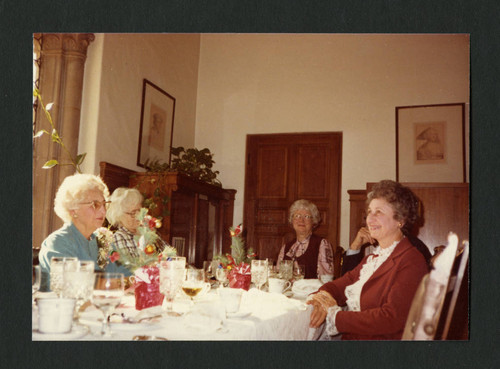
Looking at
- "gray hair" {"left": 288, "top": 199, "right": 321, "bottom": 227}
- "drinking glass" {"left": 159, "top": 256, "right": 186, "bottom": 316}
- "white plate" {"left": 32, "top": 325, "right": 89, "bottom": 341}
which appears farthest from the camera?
"gray hair" {"left": 288, "top": 199, "right": 321, "bottom": 227}

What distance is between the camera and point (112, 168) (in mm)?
2588

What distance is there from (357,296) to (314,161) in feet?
3.76

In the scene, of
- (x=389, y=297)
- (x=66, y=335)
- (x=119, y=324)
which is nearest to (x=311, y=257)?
(x=389, y=297)

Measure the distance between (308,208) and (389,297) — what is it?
1388mm

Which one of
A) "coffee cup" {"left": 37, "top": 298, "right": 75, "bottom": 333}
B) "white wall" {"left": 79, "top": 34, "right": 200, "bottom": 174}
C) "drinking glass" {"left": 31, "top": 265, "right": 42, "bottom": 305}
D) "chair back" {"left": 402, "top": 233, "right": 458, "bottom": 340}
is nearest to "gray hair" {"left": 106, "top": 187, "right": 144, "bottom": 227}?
"white wall" {"left": 79, "top": 34, "right": 200, "bottom": 174}

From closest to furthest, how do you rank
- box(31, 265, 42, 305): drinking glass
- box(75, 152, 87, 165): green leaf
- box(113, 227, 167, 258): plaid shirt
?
box(31, 265, 42, 305): drinking glass, box(75, 152, 87, 165): green leaf, box(113, 227, 167, 258): plaid shirt

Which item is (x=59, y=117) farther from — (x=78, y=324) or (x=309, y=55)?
(x=309, y=55)

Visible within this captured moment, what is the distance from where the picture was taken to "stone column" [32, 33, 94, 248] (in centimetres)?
207

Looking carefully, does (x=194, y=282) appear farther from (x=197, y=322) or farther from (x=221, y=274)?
(x=221, y=274)

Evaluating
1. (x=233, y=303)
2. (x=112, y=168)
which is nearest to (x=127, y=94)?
(x=112, y=168)

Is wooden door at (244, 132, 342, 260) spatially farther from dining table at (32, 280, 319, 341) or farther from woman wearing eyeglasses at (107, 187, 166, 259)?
dining table at (32, 280, 319, 341)

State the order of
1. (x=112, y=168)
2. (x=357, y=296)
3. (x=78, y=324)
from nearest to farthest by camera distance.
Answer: (x=78, y=324) → (x=357, y=296) → (x=112, y=168)

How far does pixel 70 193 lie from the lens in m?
2.11

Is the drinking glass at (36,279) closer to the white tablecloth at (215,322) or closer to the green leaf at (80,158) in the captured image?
the white tablecloth at (215,322)
